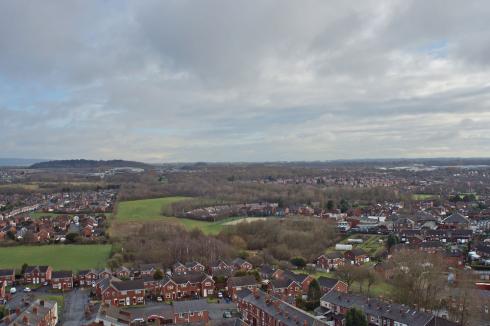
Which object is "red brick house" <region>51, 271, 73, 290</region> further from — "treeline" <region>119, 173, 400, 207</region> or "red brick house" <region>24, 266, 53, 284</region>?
"treeline" <region>119, 173, 400, 207</region>

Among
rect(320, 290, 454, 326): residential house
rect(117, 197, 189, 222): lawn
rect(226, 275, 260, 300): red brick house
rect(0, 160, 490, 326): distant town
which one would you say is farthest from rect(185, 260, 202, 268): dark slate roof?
rect(117, 197, 189, 222): lawn

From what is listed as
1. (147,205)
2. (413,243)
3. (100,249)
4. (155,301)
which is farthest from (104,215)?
(413,243)

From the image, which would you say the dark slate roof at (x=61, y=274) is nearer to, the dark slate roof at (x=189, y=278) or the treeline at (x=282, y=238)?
the dark slate roof at (x=189, y=278)

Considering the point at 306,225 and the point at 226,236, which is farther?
the point at 306,225

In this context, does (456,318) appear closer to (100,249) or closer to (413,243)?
(413,243)

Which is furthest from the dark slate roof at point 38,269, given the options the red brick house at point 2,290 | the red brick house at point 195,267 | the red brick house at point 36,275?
the red brick house at point 195,267
